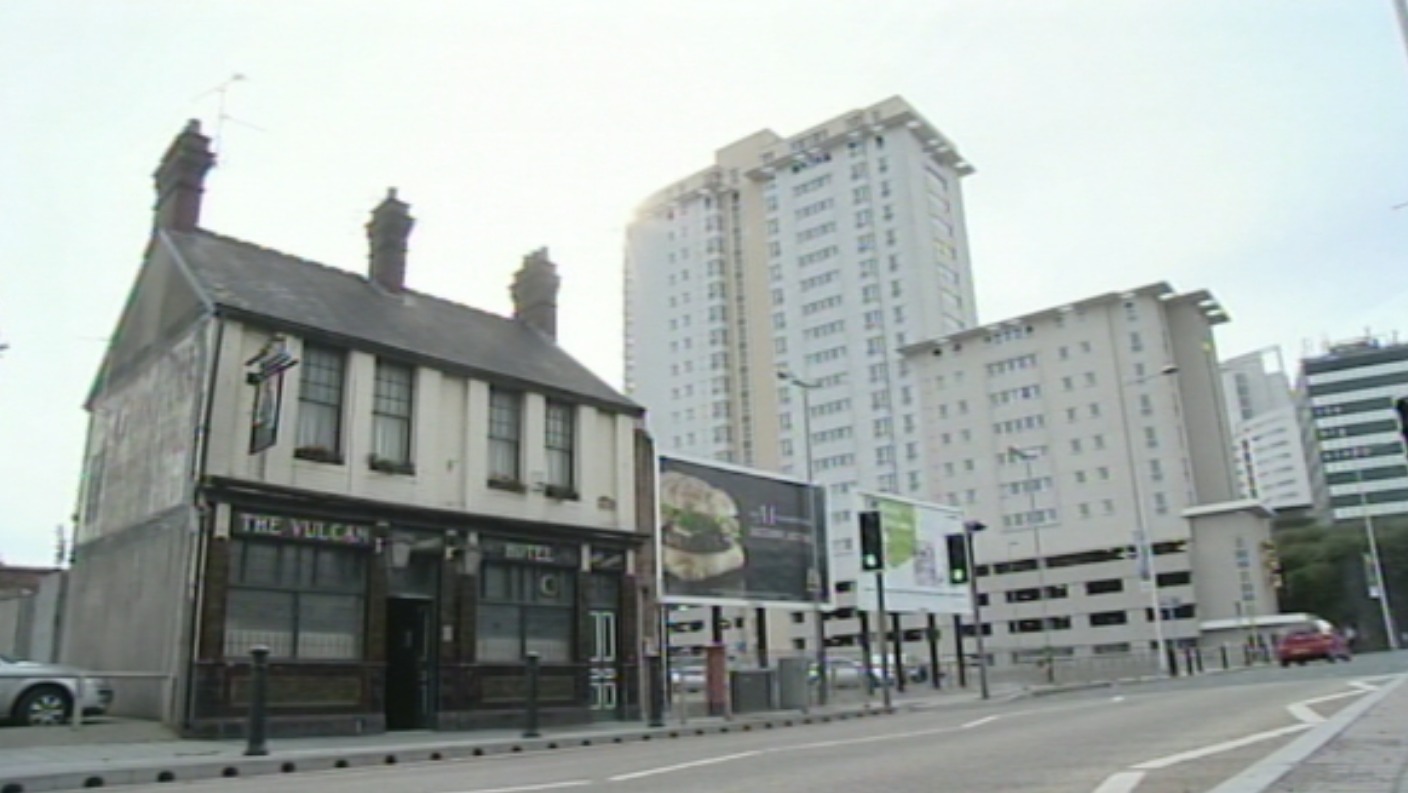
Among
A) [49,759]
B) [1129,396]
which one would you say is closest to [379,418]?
[49,759]

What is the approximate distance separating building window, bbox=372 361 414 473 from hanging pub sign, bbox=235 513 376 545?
153cm

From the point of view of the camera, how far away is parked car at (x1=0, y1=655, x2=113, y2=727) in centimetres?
1756

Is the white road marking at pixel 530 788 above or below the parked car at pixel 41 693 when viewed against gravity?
below

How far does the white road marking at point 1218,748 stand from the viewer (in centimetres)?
1002

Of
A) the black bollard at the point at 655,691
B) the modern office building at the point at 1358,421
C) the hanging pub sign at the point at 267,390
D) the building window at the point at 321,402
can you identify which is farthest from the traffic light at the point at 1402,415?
the modern office building at the point at 1358,421

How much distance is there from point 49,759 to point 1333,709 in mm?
17662

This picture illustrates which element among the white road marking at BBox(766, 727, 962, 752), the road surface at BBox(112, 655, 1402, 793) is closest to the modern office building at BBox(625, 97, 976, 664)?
the white road marking at BBox(766, 727, 962, 752)

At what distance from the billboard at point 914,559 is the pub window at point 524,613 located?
528 inches

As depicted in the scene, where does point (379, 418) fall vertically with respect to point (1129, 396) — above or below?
below

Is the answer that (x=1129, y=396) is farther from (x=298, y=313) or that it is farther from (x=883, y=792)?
(x=883, y=792)

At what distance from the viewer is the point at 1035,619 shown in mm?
98875

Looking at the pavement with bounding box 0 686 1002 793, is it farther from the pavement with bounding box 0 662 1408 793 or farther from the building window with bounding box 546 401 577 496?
the building window with bounding box 546 401 577 496

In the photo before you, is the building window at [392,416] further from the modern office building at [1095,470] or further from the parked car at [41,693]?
the modern office building at [1095,470]

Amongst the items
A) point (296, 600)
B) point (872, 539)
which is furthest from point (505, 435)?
point (872, 539)
